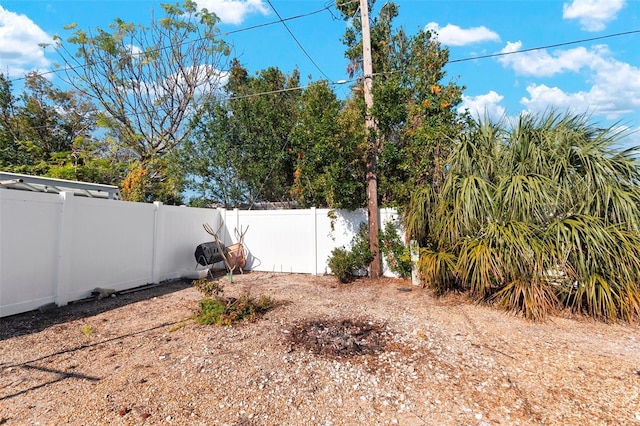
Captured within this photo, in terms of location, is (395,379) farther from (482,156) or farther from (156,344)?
(482,156)

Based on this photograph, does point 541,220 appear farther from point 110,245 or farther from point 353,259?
point 110,245

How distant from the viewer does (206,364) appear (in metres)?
3.12

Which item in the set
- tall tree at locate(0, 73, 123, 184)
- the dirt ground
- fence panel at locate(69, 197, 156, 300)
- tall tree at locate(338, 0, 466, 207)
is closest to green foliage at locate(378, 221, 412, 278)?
tall tree at locate(338, 0, 466, 207)

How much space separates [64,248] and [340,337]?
4602 mm

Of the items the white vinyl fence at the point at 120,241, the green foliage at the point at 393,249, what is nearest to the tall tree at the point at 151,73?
the white vinyl fence at the point at 120,241

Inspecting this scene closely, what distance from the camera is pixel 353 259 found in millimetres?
7266

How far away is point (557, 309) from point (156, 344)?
539cm

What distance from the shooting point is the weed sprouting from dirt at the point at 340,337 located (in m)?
3.47

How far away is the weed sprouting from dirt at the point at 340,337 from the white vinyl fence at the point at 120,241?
11.8ft

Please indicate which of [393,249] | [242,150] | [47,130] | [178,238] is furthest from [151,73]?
[393,249]

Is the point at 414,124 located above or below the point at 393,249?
above

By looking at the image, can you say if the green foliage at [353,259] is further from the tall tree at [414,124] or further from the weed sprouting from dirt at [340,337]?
the weed sprouting from dirt at [340,337]

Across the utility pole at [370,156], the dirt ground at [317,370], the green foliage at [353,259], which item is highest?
the utility pole at [370,156]

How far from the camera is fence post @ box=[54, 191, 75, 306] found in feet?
16.4
